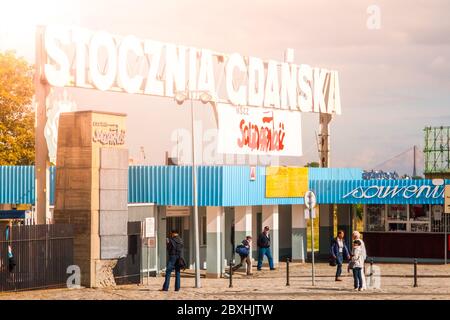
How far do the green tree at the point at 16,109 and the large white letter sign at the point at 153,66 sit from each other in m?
24.8

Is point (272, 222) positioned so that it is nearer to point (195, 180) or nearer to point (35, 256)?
point (195, 180)

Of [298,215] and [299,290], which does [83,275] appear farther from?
[298,215]

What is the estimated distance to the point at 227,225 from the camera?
44.5 m

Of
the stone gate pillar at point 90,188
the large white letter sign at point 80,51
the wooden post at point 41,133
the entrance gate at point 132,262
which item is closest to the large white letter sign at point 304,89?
the large white letter sign at point 80,51

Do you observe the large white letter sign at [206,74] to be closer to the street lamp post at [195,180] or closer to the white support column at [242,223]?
the white support column at [242,223]

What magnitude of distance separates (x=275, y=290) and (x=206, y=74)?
1586 centimetres

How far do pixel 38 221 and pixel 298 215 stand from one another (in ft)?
49.6

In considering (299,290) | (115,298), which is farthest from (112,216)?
(299,290)

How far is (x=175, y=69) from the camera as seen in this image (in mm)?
42375

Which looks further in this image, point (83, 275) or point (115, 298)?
point (83, 275)

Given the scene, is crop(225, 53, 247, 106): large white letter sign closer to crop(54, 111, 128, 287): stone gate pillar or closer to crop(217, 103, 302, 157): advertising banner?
crop(217, 103, 302, 157): advertising banner

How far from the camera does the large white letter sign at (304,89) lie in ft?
169

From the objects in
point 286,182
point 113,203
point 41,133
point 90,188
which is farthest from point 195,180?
point 286,182

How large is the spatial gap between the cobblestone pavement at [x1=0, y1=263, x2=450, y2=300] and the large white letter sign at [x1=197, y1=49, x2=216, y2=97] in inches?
364
